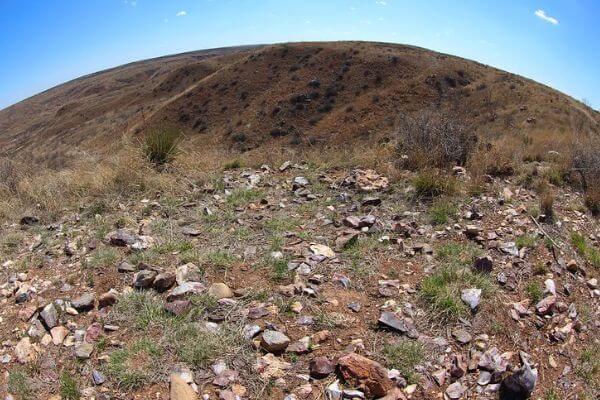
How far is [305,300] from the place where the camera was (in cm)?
322

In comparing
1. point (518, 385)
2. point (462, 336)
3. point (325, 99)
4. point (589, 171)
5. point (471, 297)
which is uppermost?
point (325, 99)

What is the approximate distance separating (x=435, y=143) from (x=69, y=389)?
5419 mm

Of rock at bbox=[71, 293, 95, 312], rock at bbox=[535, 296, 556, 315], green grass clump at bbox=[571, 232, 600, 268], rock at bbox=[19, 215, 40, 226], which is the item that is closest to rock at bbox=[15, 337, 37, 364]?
rock at bbox=[71, 293, 95, 312]

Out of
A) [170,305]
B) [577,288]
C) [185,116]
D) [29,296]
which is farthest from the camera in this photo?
[185,116]

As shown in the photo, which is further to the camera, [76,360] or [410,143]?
[410,143]

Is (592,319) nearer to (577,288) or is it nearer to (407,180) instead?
(577,288)

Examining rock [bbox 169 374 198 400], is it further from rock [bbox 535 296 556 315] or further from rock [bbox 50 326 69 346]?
rock [bbox 535 296 556 315]

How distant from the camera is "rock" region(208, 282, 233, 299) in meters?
3.24

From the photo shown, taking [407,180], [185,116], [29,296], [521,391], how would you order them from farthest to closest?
[185,116] < [407,180] < [29,296] < [521,391]

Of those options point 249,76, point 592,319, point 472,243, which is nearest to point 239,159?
point 472,243

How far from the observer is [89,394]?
243 cm

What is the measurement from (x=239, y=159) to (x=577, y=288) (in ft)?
16.3

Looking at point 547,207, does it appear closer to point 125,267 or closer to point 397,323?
point 397,323

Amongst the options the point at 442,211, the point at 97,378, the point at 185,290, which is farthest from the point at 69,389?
the point at 442,211
